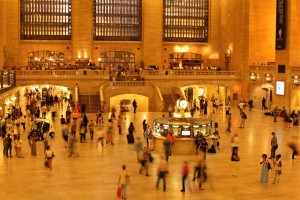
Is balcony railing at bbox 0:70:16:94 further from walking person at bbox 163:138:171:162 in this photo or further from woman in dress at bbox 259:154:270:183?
woman in dress at bbox 259:154:270:183

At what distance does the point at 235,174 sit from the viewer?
659 inches

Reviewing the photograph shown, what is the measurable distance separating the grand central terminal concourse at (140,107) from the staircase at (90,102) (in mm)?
73

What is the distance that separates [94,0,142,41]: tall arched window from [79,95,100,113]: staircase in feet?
40.0

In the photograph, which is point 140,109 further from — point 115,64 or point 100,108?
point 115,64

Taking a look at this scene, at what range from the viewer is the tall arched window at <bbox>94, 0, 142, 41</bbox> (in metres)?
48.6

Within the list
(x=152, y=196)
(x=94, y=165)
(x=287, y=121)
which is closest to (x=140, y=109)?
(x=287, y=121)

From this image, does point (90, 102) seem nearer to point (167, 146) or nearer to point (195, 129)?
point (195, 129)

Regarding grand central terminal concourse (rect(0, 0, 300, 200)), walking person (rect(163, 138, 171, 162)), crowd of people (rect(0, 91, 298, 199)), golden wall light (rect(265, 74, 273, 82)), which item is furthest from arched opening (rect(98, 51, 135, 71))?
walking person (rect(163, 138, 171, 162))

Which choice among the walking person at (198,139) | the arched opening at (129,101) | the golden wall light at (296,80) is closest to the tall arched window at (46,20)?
the arched opening at (129,101)

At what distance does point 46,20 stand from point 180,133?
3110 centimetres

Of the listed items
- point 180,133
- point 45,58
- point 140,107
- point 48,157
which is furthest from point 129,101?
point 48,157

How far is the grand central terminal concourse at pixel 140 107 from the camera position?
15781 millimetres

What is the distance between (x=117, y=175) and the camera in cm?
1667

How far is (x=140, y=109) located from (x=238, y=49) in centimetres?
1066
